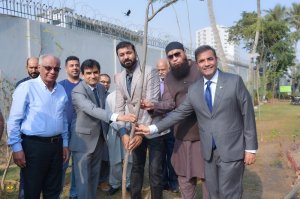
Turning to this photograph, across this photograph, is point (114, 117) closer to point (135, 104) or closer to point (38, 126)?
point (135, 104)

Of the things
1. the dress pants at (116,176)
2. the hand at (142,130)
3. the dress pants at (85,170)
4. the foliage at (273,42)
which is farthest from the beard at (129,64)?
the foliage at (273,42)

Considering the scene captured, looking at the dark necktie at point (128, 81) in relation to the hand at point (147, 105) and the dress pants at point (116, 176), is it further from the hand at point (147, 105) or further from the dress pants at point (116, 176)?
the dress pants at point (116, 176)

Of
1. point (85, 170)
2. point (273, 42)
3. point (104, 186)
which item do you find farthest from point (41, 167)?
point (273, 42)

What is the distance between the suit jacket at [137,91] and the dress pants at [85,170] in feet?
1.89

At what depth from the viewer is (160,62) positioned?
219 inches

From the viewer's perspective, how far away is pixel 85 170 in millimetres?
4094

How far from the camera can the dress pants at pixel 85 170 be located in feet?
13.4

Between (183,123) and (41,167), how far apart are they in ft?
4.96

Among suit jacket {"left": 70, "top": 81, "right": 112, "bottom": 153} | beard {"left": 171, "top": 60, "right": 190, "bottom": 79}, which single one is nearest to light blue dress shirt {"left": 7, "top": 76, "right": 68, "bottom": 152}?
suit jacket {"left": 70, "top": 81, "right": 112, "bottom": 153}

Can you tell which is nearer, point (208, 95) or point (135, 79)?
point (208, 95)

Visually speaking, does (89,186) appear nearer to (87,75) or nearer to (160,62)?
(87,75)

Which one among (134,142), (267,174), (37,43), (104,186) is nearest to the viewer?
(134,142)

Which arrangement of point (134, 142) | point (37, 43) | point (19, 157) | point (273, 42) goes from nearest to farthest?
1. point (19, 157)
2. point (134, 142)
3. point (37, 43)
4. point (273, 42)

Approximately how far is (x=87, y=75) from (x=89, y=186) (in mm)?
1274
